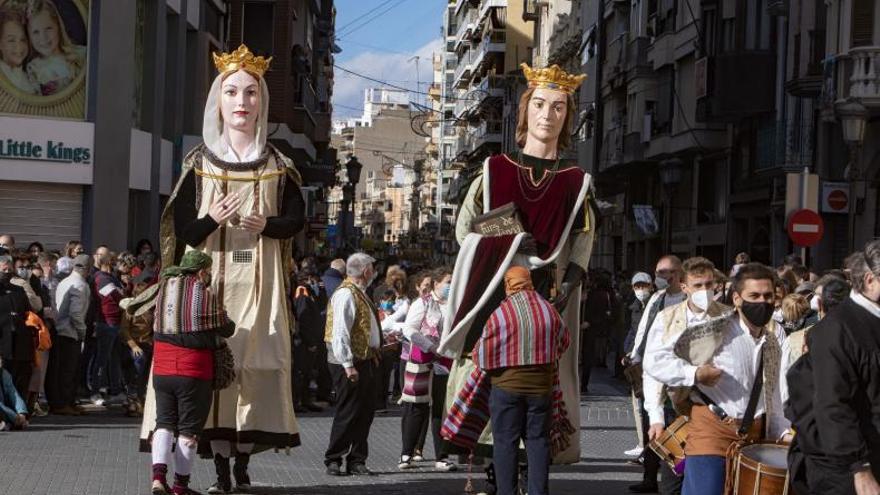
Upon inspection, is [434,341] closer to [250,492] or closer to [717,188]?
[250,492]

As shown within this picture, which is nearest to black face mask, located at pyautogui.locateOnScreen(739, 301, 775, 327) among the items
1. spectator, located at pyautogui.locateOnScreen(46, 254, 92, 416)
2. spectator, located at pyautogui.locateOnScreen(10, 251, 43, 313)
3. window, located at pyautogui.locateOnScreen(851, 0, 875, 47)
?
spectator, located at pyautogui.locateOnScreen(10, 251, 43, 313)

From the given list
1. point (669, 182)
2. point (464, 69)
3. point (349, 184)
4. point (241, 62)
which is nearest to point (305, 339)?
point (241, 62)

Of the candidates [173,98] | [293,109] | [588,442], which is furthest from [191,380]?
[293,109]

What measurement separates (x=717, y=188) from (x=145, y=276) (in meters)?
26.4

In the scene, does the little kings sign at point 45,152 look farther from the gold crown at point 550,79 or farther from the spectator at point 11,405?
the gold crown at point 550,79

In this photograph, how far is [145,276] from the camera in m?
18.9

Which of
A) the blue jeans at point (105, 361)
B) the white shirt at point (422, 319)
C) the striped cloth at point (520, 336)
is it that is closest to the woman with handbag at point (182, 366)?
the striped cloth at point (520, 336)

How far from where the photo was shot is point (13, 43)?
27.6 metres

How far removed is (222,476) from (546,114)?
3370 mm

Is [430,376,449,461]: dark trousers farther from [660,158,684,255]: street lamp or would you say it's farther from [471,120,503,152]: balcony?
[471,120,503,152]: balcony

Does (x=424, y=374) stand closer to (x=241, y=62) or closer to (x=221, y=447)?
(x=221, y=447)

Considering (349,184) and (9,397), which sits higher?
(349,184)

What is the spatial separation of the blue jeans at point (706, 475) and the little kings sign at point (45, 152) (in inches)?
809

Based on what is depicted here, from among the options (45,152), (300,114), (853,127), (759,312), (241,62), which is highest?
(300,114)
